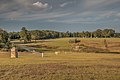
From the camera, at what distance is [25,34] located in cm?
→ 17450

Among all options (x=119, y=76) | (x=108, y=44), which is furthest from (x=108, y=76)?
(x=108, y=44)

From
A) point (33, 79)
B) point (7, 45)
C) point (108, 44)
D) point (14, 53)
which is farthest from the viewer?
point (108, 44)

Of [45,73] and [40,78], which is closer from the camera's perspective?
[40,78]

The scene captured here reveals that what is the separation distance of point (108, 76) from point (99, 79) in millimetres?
1846

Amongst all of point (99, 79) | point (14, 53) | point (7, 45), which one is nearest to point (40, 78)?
point (99, 79)

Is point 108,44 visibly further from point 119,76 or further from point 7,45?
point 119,76

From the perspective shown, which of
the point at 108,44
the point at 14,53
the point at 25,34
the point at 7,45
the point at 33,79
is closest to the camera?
the point at 33,79

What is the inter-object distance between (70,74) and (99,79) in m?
3.13

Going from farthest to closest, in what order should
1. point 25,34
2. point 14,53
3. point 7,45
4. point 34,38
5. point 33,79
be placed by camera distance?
1. point 34,38
2. point 25,34
3. point 7,45
4. point 14,53
5. point 33,79

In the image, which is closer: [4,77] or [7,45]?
[4,77]

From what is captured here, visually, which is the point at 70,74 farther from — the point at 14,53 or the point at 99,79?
the point at 14,53

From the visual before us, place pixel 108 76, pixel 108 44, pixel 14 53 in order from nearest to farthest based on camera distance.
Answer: pixel 108 76, pixel 14 53, pixel 108 44

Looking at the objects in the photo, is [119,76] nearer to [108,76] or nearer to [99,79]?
[108,76]

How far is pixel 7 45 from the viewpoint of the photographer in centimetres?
10644
